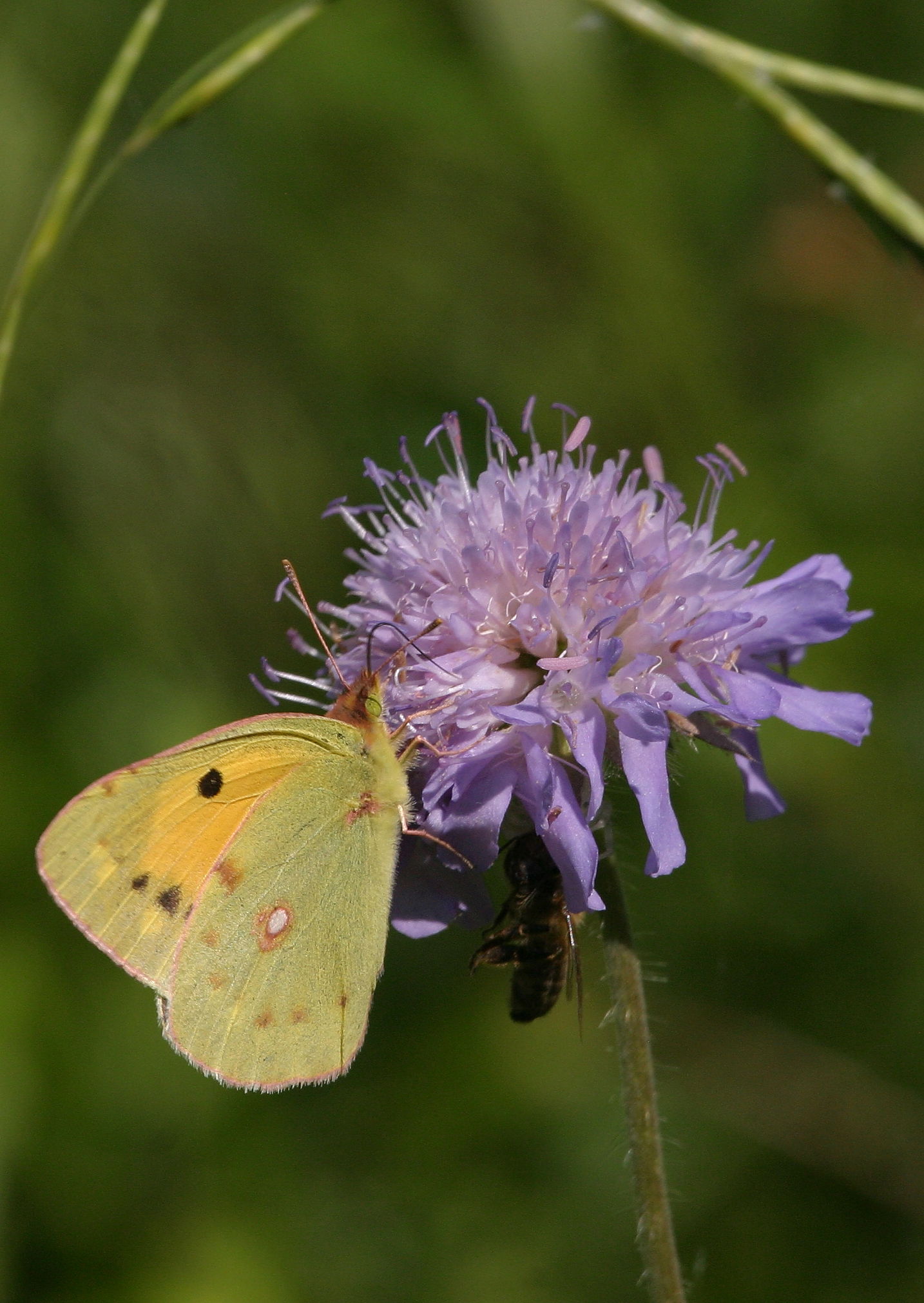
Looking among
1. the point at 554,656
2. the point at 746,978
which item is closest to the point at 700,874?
the point at 746,978

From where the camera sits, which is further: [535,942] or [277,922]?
[277,922]

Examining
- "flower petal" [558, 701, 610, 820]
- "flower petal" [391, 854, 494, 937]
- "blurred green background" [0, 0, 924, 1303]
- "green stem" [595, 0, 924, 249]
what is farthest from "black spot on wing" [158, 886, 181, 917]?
"green stem" [595, 0, 924, 249]

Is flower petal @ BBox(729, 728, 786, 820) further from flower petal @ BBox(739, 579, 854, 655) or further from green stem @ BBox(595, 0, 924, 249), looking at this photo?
green stem @ BBox(595, 0, 924, 249)

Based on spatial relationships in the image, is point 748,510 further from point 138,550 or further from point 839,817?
point 138,550

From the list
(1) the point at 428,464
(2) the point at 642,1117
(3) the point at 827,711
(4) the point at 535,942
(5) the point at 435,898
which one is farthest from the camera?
(1) the point at 428,464

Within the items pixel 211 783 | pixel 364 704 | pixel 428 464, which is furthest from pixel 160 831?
pixel 428 464

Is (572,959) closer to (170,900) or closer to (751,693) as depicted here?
(751,693)
